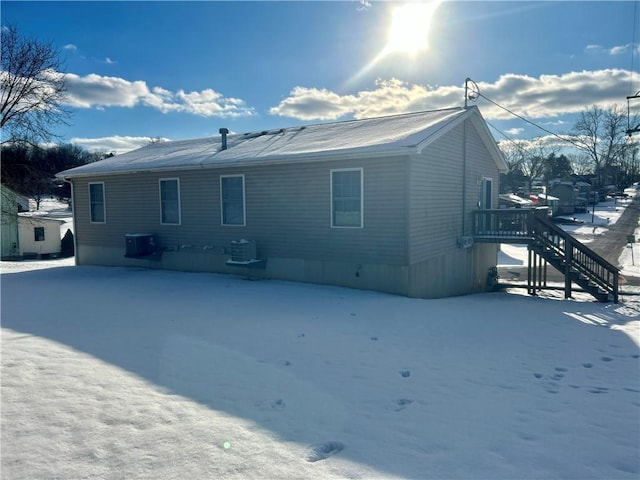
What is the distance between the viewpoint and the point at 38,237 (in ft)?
92.1

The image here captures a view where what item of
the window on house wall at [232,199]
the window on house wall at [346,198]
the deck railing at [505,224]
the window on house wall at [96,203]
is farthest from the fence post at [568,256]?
the window on house wall at [96,203]

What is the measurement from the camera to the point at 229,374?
4.94 meters

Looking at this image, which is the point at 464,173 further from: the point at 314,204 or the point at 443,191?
the point at 314,204

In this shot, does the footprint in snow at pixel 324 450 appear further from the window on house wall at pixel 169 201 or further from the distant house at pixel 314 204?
the window on house wall at pixel 169 201

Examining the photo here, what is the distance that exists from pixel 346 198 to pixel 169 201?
19.9 feet

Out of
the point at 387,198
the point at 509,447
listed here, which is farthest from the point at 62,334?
the point at 387,198

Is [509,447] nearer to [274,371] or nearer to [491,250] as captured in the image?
[274,371]

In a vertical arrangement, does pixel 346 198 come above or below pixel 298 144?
below

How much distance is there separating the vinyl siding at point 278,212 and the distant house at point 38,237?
48.4 feet

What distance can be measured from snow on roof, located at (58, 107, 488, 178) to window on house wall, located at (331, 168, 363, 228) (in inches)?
26.2

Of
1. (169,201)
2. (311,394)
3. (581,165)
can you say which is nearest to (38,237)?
(169,201)

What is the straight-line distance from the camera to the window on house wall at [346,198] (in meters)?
11.0

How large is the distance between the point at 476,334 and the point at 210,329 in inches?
164

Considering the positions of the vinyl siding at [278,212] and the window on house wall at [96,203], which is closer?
the vinyl siding at [278,212]
